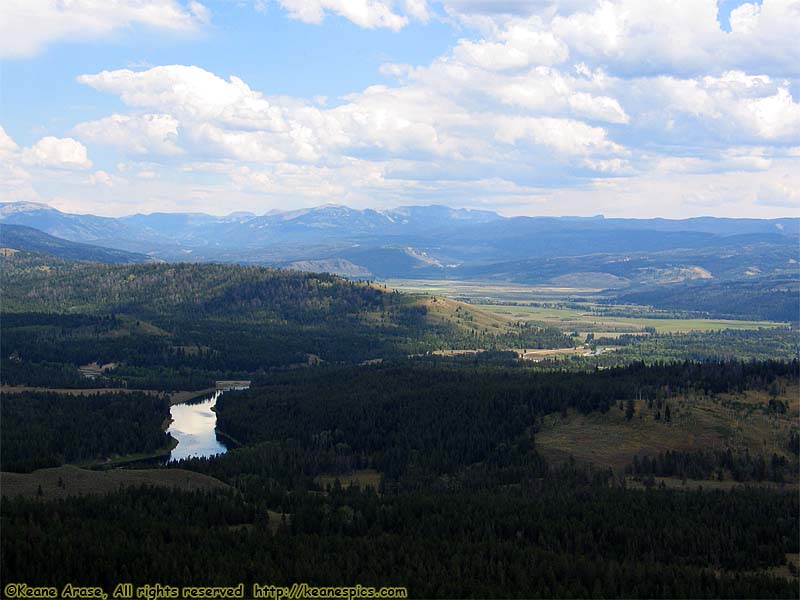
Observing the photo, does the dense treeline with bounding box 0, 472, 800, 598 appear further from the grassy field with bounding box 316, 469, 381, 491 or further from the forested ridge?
the grassy field with bounding box 316, 469, 381, 491

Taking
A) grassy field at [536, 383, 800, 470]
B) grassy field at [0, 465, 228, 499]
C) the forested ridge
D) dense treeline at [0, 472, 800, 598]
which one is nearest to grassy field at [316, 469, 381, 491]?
the forested ridge

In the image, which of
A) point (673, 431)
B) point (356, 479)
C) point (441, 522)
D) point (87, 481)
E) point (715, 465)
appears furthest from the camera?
point (673, 431)

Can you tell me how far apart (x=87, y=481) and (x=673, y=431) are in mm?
108353

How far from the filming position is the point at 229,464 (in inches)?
6781

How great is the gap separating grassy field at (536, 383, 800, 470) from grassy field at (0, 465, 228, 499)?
67.8m

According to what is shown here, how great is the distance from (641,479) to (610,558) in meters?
51.0

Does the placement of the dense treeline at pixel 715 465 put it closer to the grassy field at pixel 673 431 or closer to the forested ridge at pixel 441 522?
the forested ridge at pixel 441 522

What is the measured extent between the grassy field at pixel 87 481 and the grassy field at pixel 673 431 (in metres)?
67.8

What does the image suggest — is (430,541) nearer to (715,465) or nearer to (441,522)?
(441,522)

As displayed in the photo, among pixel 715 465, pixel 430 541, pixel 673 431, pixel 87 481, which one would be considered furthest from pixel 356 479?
pixel 715 465

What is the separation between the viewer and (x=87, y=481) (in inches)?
5458

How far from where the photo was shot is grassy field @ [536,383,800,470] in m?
178

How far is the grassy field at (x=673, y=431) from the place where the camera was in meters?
178

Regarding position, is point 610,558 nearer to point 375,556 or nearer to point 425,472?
point 375,556
